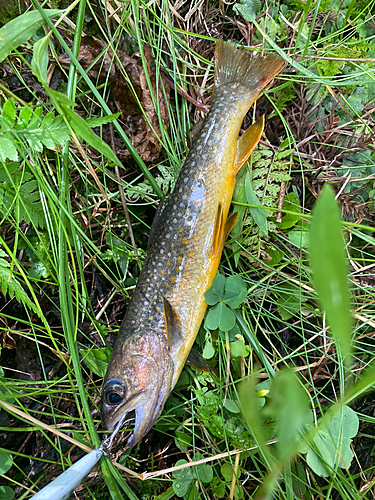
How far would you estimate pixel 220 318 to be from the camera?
250 centimetres

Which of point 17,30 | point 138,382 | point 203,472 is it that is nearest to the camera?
point 17,30

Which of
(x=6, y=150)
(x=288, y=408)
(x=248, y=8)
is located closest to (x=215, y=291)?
(x=6, y=150)

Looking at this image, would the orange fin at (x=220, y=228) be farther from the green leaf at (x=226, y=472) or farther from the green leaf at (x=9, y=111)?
the green leaf at (x=226, y=472)

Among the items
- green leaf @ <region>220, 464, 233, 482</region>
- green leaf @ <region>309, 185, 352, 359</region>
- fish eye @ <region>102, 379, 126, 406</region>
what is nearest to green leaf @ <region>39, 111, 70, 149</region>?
fish eye @ <region>102, 379, 126, 406</region>

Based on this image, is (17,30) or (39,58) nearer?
(39,58)

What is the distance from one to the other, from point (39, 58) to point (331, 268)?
1623 millimetres

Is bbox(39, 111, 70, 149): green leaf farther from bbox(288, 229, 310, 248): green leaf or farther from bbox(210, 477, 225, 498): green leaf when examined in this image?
bbox(210, 477, 225, 498): green leaf

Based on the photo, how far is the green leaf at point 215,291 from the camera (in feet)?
8.15

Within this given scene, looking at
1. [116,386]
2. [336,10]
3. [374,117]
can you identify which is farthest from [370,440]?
[336,10]

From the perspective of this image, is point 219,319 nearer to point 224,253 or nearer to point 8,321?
point 224,253

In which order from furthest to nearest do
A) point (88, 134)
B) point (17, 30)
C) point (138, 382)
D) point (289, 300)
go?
point (289, 300)
point (138, 382)
point (17, 30)
point (88, 134)

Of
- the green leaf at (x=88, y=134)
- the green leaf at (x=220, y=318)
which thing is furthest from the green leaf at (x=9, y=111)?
the green leaf at (x=220, y=318)

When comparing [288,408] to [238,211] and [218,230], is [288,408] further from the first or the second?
[238,211]

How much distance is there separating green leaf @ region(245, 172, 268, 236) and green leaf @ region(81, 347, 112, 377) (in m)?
1.52
